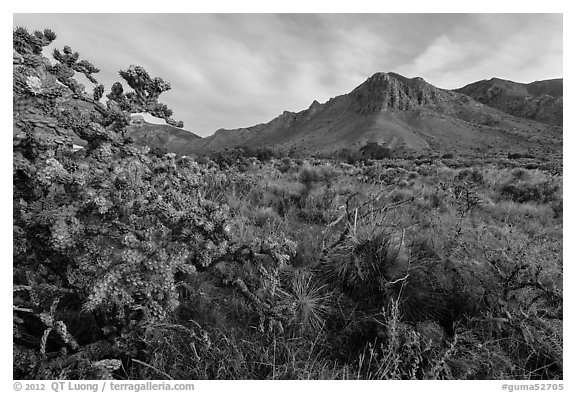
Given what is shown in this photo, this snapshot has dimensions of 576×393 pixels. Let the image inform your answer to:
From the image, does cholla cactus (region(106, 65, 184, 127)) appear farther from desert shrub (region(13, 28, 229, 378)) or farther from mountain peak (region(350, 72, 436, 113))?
mountain peak (region(350, 72, 436, 113))

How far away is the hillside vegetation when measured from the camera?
1.99 metres

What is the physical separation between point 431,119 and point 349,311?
154 m

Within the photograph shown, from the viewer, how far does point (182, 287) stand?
2.83 m

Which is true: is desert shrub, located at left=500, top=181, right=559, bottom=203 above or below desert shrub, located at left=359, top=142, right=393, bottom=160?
below

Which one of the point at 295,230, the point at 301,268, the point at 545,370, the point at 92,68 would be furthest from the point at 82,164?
the point at 545,370

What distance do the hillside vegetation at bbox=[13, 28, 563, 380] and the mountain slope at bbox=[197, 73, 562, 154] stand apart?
76.1m

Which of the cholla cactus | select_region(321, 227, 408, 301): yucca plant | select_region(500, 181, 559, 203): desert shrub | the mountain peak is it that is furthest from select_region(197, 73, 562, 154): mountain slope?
the cholla cactus

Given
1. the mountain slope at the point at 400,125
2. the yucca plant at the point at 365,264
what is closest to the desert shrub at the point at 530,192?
the yucca plant at the point at 365,264

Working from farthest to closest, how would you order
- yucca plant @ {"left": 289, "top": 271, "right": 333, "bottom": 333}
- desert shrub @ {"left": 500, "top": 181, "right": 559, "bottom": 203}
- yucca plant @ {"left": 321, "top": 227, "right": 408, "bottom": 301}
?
1. desert shrub @ {"left": 500, "top": 181, "right": 559, "bottom": 203}
2. yucca plant @ {"left": 321, "top": 227, "right": 408, "bottom": 301}
3. yucca plant @ {"left": 289, "top": 271, "right": 333, "bottom": 333}

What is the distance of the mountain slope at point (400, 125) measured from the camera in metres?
105

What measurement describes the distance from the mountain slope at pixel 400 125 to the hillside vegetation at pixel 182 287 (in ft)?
250

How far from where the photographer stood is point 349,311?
2939 millimetres

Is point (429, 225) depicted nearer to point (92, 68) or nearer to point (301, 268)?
point (301, 268)

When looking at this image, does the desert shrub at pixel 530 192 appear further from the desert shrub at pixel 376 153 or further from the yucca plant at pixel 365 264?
the desert shrub at pixel 376 153
